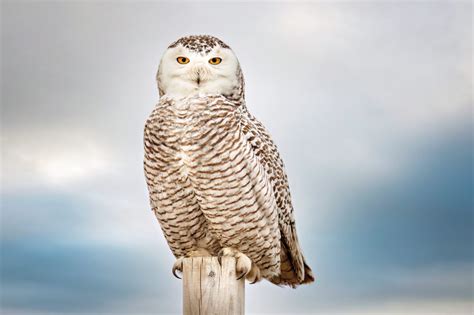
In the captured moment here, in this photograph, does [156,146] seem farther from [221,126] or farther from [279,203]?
[279,203]

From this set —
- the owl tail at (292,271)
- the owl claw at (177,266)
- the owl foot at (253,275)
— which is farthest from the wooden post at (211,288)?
the owl tail at (292,271)

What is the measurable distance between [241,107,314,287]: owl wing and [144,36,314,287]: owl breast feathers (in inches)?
0.6

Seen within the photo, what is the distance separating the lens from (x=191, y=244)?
517 centimetres

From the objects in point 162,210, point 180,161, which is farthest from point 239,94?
point 162,210

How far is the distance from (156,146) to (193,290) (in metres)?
1.03

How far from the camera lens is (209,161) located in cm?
474

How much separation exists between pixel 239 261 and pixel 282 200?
698 mm

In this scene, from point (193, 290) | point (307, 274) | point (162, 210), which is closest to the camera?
point (193, 290)

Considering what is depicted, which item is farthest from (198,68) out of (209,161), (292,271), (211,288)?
(292,271)

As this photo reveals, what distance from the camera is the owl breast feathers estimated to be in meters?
4.76

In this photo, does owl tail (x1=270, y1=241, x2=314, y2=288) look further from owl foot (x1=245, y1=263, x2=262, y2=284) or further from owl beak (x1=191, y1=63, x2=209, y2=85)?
owl beak (x1=191, y1=63, x2=209, y2=85)

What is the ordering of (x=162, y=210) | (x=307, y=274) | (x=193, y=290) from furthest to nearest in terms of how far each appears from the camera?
(x=307, y=274) → (x=162, y=210) → (x=193, y=290)

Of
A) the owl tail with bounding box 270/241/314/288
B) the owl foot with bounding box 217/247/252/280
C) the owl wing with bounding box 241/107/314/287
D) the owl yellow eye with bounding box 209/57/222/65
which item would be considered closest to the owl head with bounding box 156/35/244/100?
the owl yellow eye with bounding box 209/57/222/65

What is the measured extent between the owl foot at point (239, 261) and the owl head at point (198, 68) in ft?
3.65
